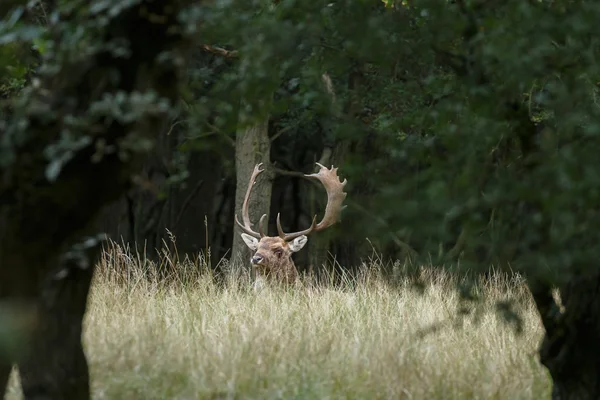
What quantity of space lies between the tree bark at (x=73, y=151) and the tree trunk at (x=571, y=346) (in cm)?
234

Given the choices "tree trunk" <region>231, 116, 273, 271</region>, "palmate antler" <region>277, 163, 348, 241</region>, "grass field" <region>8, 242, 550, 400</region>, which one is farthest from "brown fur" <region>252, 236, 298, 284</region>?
"grass field" <region>8, 242, 550, 400</region>

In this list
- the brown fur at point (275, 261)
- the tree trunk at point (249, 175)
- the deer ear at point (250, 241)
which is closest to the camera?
the brown fur at point (275, 261)

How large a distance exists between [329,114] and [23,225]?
145 centimetres

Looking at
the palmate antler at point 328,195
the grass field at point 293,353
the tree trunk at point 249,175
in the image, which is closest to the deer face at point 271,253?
the palmate antler at point 328,195

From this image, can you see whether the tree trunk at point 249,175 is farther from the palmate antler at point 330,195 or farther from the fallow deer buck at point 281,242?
the palmate antler at point 330,195

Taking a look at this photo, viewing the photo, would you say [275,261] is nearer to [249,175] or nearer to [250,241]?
[250,241]

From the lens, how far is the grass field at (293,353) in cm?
548

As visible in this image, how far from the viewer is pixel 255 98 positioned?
443cm

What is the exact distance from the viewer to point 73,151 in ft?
11.9

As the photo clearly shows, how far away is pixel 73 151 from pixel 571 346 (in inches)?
112

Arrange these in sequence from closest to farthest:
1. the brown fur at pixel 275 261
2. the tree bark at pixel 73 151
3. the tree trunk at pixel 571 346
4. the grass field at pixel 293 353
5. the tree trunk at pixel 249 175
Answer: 1. the tree bark at pixel 73 151
2. the tree trunk at pixel 571 346
3. the grass field at pixel 293 353
4. the brown fur at pixel 275 261
5. the tree trunk at pixel 249 175

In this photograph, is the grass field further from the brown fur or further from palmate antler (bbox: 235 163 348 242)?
palmate antler (bbox: 235 163 348 242)

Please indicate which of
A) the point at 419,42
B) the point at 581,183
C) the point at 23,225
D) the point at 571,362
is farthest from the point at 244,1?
the point at 571,362

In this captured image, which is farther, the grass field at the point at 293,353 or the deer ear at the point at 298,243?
the deer ear at the point at 298,243
